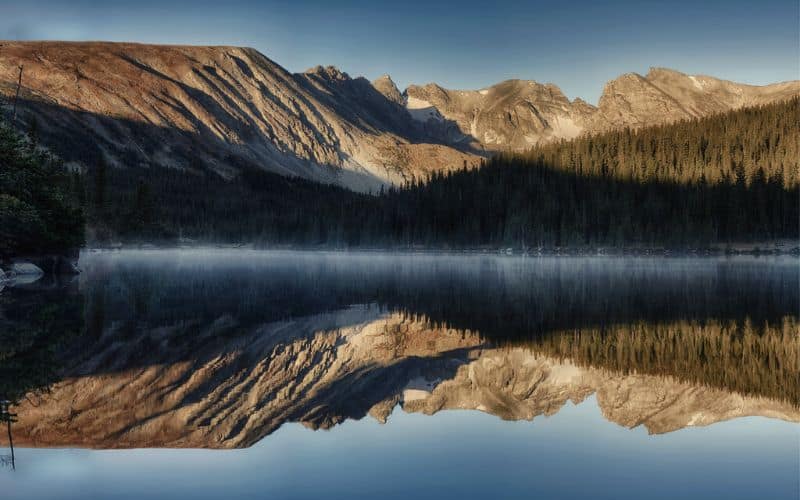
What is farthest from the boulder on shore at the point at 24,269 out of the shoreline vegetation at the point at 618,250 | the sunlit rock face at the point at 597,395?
the shoreline vegetation at the point at 618,250

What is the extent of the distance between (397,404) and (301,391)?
2.23 m

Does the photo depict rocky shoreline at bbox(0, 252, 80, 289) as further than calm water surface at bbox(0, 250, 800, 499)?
Yes

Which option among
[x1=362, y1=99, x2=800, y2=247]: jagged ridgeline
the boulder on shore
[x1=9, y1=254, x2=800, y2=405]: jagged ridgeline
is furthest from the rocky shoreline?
[x1=362, y1=99, x2=800, y2=247]: jagged ridgeline

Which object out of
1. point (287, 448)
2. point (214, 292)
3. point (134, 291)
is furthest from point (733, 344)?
point (134, 291)

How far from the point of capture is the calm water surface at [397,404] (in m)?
10.9

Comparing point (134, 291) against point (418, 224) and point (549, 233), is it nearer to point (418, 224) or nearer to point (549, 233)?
point (549, 233)

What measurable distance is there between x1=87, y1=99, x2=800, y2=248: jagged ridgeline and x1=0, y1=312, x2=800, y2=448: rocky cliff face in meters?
122

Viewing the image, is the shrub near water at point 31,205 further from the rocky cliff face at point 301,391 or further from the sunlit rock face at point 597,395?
the sunlit rock face at point 597,395

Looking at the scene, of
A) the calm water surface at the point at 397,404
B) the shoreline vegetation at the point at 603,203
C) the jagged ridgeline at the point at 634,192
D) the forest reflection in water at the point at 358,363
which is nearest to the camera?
the calm water surface at the point at 397,404

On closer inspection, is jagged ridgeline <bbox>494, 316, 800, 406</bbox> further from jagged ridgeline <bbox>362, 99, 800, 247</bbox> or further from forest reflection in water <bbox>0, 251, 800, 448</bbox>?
jagged ridgeline <bbox>362, 99, 800, 247</bbox>

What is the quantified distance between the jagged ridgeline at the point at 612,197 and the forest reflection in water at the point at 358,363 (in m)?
105

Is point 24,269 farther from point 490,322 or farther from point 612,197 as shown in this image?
point 612,197

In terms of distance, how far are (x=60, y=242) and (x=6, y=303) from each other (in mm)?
22662

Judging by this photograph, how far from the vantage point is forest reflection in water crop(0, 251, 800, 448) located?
14.4m
